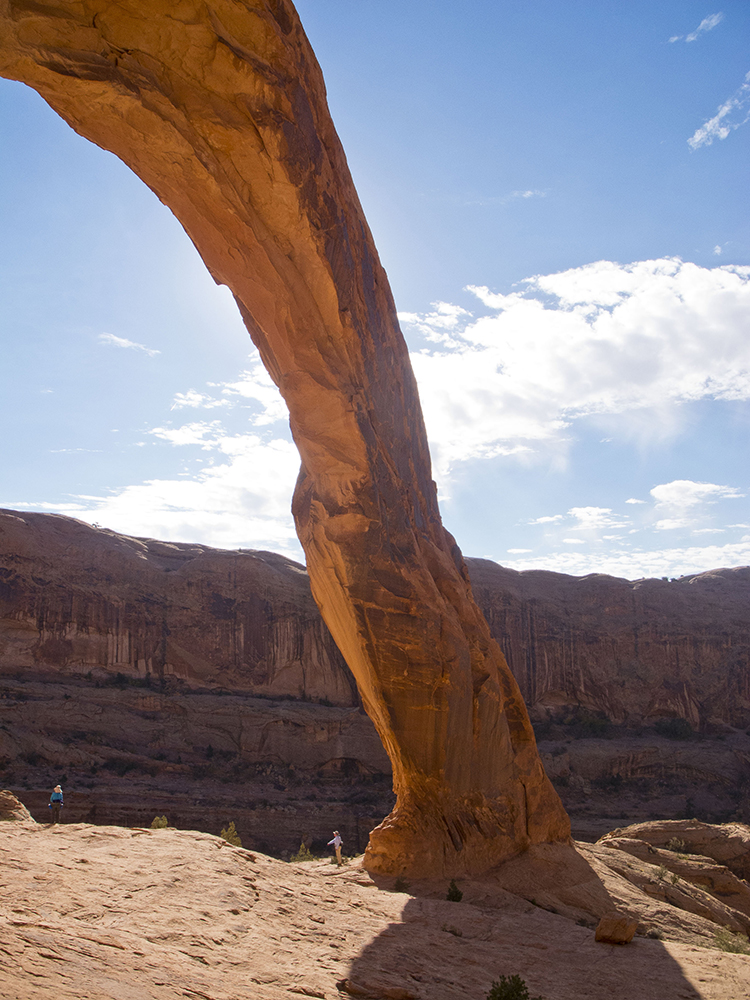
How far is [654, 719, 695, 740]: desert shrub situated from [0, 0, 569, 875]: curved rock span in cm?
3146

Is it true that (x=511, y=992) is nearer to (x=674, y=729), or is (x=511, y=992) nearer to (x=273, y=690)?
(x=273, y=690)

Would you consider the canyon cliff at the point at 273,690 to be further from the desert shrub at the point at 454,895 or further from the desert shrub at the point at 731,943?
the desert shrub at the point at 731,943

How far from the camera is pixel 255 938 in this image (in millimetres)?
6094

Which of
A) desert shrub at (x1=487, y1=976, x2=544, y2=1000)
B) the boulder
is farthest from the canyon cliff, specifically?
desert shrub at (x1=487, y1=976, x2=544, y2=1000)

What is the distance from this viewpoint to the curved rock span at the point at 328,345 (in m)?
8.93

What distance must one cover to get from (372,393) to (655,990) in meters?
8.95

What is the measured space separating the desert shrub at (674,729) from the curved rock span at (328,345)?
103 feet

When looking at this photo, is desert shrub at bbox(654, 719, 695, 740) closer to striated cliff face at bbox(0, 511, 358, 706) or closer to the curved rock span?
striated cliff face at bbox(0, 511, 358, 706)

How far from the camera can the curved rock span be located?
29.3ft

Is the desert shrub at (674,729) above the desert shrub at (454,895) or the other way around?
the other way around

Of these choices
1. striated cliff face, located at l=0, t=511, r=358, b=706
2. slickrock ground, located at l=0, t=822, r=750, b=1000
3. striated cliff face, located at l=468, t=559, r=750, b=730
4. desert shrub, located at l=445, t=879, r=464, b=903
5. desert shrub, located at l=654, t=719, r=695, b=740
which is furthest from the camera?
striated cliff face, located at l=468, t=559, r=750, b=730

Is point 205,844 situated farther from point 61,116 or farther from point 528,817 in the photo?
point 61,116

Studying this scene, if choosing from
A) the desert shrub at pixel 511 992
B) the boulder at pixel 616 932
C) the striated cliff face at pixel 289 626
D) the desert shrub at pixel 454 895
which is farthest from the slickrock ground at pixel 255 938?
the striated cliff face at pixel 289 626

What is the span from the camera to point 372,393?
1234 centimetres
